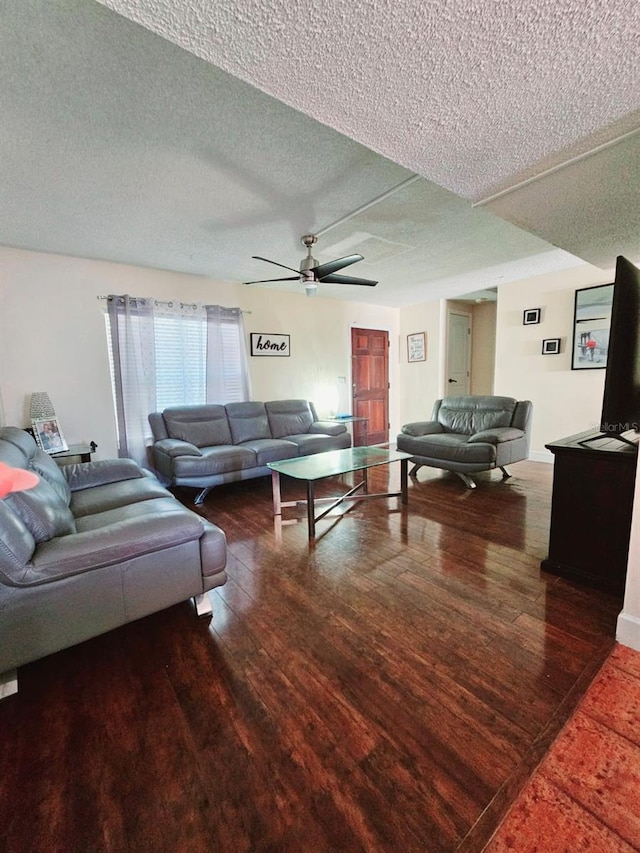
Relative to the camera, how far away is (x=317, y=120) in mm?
1306

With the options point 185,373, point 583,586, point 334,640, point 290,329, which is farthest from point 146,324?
point 583,586

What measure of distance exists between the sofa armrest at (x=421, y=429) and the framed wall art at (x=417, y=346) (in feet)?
6.58

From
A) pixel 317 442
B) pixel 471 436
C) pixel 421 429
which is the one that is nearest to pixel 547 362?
pixel 471 436

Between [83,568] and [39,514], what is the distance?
0.33m

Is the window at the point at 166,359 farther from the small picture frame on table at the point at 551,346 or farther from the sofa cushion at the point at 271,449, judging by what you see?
the small picture frame on table at the point at 551,346

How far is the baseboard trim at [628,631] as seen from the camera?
1.47 metres

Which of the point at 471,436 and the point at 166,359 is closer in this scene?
the point at 471,436

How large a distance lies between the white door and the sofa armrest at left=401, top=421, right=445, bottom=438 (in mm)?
1665

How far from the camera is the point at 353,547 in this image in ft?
7.93

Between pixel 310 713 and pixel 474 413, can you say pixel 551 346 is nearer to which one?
pixel 474 413

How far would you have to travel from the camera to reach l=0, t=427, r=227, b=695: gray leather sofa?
128cm

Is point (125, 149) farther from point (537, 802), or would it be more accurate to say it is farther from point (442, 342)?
point (442, 342)

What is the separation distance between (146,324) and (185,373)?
0.66 metres

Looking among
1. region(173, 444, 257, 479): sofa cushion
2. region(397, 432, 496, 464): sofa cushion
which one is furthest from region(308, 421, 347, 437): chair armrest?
region(173, 444, 257, 479): sofa cushion
